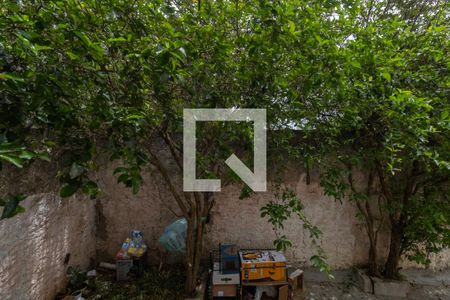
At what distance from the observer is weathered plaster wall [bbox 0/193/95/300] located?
2.19 m

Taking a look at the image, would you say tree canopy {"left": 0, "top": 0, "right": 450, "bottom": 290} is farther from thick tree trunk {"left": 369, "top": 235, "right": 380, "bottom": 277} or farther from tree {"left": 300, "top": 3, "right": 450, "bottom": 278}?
thick tree trunk {"left": 369, "top": 235, "right": 380, "bottom": 277}

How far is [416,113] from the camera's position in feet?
5.92

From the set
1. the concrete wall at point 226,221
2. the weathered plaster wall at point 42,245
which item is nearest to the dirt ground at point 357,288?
the concrete wall at point 226,221

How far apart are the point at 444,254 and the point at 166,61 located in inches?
204

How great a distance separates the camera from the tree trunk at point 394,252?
3.54 m

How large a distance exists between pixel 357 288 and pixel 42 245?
4.06 m

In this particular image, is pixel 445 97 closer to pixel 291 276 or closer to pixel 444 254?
pixel 291 276

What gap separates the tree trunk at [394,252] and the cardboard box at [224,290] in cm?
230

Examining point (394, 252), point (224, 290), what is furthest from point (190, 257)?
point (394, 252)

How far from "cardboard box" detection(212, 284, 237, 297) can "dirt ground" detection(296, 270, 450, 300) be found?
96cm

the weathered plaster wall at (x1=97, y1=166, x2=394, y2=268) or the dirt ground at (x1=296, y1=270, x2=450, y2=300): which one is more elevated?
the weathered plaster wall at (x1=97, y1=166, x2=394, y2=268)

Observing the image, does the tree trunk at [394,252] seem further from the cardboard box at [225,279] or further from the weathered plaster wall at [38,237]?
the weathered plaster wall at [38,237]

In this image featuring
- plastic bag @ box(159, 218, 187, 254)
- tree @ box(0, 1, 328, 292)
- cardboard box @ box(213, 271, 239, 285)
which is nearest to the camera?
tree @ box(0, 1, 328, 292)

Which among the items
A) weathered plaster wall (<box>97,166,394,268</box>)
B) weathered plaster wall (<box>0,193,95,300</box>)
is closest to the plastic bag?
weathered plaster wall (<box>97,166,394,268</box>)
